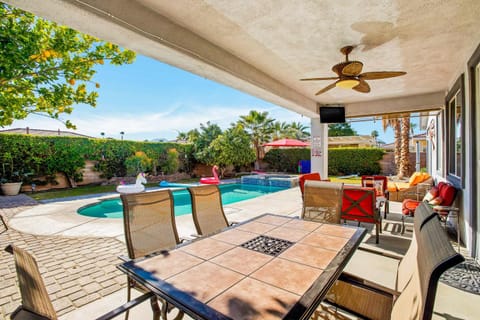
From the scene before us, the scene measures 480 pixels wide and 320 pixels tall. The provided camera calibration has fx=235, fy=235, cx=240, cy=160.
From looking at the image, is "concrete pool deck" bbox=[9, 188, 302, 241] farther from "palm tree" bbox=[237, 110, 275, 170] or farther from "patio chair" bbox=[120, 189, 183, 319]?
"palm tree" bbox=[237, 110, 275, 170]

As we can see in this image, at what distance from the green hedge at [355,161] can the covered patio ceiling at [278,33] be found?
10.7 meters

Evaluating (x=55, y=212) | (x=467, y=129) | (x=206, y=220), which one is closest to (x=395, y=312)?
(x=206, y=220)

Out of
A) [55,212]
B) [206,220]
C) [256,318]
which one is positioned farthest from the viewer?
[55,212]

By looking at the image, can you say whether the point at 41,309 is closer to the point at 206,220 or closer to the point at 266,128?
the point at 206,220

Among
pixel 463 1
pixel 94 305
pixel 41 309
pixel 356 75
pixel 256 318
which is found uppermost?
pixel 463 1

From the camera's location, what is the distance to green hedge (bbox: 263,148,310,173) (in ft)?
58.5

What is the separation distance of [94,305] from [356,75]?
15.1ft

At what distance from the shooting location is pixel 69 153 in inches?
445

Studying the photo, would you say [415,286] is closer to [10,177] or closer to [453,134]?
[453,134]

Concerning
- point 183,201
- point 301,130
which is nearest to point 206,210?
point 183,201

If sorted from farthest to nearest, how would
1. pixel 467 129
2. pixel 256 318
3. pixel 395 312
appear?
1. pixel 467 129
2. pixel 395 312
3. pixel 256 318

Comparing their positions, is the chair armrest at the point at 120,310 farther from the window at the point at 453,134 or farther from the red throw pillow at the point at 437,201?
the window at the point at 453,134

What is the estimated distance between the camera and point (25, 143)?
10.2m

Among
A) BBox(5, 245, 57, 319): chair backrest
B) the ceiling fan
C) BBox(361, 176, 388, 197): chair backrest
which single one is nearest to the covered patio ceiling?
the ceiling fan
